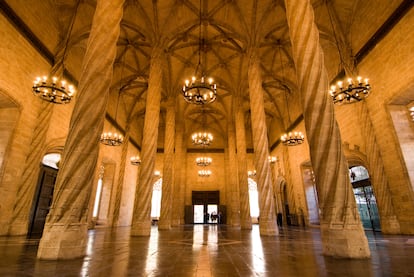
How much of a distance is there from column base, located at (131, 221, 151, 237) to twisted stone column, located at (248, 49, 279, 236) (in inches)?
169

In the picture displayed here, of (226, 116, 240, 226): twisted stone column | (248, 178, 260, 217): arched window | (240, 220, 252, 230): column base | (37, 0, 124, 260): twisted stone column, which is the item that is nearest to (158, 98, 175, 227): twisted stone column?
(240, 220, 252, 230): column base

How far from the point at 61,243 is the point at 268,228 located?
697 centimetres

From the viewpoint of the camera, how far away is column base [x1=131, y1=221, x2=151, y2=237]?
7.55m

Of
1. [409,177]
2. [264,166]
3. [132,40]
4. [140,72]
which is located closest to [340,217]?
[264,166]

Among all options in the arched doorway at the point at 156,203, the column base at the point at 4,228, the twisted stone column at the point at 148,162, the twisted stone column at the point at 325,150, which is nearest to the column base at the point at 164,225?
the twisted stone column at the point at 148,162

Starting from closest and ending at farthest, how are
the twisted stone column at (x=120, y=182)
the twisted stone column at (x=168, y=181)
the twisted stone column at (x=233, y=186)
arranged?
1. the twisted stone column at (x=168, y=181)
2. the twisted stone column at (x=120, y=182)
3. the twisted stone column at (x=233, y=186)

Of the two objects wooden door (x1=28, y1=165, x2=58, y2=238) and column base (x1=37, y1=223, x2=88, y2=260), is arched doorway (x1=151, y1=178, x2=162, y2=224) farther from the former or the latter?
column base (x1=37, y1=223, x2=88, y2=260)

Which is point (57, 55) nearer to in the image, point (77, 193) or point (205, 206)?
point (77, 193)

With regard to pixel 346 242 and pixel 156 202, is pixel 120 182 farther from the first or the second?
pixel 346 242

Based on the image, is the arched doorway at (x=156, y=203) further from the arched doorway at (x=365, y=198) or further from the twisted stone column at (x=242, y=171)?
the arched doorway at (x=365, y=198)

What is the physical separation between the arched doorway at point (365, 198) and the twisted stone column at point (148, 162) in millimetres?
10324

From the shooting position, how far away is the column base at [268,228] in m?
7.93

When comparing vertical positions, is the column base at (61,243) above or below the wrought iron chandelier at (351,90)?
below

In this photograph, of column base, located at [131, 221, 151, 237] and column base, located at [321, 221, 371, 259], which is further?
column base, located at [131, 221, 151, 237]
